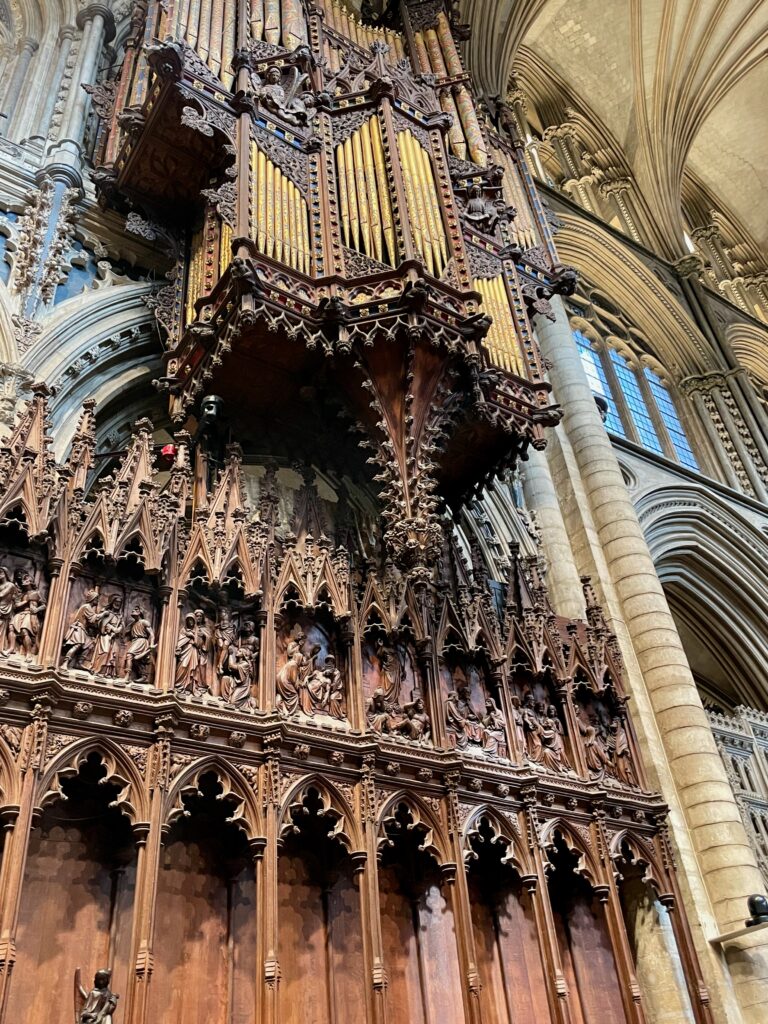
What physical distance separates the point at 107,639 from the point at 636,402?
13.8 metres

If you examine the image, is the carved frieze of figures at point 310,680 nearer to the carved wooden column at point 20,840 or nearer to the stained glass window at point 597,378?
the carved wooden column at point 20,840

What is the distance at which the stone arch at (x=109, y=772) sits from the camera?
5445 millimetres

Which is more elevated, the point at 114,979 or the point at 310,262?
the point at 310,262

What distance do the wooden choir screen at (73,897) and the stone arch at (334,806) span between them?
3.62ft

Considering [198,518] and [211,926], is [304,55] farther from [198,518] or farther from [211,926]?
[211,926]

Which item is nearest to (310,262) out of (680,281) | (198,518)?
(198,518)

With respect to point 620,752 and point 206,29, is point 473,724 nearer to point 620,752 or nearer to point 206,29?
point 620,752

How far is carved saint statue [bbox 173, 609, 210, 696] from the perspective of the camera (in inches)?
250

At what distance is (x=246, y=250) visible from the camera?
7820mm

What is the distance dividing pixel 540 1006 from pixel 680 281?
16.9 meters

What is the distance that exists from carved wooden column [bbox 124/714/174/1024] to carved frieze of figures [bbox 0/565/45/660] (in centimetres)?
99

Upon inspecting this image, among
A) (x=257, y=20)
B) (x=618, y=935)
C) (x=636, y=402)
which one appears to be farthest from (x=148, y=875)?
(x=636, y=402)

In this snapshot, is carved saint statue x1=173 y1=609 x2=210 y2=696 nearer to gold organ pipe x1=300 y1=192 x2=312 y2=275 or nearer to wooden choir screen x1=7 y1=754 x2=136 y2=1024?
wooden choir screen x1=7 y1=754 x2=136 y2=1024

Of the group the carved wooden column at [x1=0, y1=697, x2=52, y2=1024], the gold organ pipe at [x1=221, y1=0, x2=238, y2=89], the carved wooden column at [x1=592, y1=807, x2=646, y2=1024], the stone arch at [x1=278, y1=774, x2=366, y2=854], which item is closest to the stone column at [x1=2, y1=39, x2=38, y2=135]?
the gold organ pipe at [x1=221, y1=0, x2=238, y2=89]
